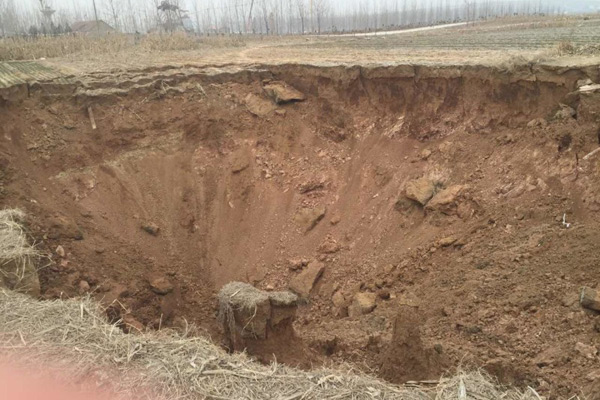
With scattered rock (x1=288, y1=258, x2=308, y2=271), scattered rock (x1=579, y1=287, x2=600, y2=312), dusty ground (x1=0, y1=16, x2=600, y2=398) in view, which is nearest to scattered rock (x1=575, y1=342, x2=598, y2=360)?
dusty ground (x1=0, y1=16, x2=600, y2=398)

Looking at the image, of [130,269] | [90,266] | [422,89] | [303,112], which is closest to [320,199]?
[303,112]

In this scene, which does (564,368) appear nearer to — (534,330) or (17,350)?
(534,330)

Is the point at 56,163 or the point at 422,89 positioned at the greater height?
the point at 422,89

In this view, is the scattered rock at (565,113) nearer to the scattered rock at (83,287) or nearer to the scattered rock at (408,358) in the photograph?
the scattered rock at (408,358)

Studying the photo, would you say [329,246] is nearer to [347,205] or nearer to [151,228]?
[347,205]

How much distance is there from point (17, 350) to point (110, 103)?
6.32m

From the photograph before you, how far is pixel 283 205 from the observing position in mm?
8539

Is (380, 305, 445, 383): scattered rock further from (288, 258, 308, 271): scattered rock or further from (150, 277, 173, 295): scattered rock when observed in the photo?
(150, 277, 173, 295): scattered rock

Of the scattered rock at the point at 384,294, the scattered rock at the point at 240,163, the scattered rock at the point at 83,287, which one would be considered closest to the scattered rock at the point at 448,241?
the scattered rock at the point at 384,294

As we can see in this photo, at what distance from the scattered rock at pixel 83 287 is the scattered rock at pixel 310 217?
348 cm

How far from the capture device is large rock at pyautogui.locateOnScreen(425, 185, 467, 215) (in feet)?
22.8

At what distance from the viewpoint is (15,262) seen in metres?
4.65

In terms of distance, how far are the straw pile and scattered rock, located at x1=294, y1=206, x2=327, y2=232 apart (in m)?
4.25

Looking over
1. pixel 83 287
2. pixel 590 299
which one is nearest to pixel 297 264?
pixel 83 287
